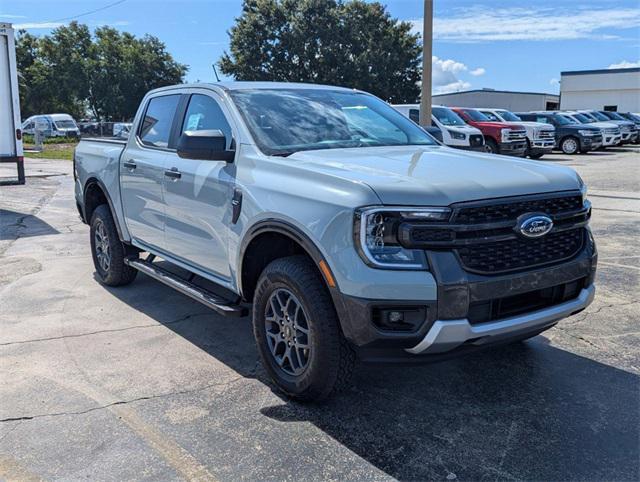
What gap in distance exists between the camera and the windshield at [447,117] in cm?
1903

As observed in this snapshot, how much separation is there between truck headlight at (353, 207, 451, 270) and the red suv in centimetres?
1691

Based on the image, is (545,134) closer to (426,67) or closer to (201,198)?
(426,67)

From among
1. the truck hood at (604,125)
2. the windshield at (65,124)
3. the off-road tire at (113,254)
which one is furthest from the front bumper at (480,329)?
the windshield at (65,124)

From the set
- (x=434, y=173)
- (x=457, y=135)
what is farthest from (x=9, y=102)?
(x=457, y=135)

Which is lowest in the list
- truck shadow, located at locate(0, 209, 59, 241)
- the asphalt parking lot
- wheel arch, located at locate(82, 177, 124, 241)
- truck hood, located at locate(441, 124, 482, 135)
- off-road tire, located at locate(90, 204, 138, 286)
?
the asphalt parking lot

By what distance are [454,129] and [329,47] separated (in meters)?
32.0

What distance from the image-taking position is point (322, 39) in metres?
47.9

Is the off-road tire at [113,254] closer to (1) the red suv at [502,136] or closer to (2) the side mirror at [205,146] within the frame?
(2) the side mirror at [205,146]

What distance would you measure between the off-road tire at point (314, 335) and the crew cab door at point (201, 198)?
2.29ft

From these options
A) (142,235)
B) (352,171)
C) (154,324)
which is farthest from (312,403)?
(142,235)

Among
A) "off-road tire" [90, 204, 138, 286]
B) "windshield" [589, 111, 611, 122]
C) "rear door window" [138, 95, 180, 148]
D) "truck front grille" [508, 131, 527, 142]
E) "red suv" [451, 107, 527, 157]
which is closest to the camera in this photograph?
"rear door window" [138, 95, 180, 148]

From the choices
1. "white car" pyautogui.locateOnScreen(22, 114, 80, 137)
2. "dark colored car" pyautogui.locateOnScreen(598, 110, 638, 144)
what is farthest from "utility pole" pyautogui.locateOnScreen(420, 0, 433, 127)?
"white car" pyautogui.locateOnScreen(22, 114, 80, 137)

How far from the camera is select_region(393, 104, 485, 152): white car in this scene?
58.4 feet

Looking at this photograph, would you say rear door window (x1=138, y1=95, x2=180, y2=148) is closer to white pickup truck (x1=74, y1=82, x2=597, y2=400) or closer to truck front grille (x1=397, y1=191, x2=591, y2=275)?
white pickup truck (x1=74, y1=82, x2=597, y2=400)
